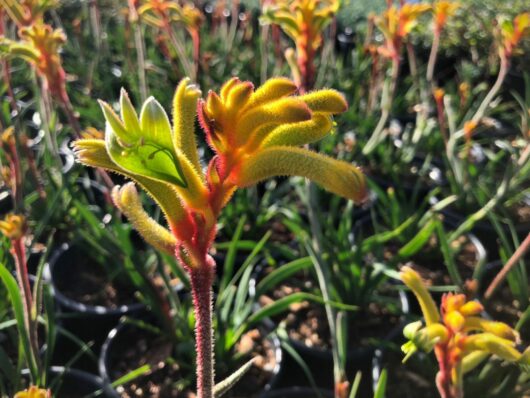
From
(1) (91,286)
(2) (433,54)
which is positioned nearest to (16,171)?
(1) (91,286)

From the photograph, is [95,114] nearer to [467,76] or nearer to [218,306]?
[218,306]

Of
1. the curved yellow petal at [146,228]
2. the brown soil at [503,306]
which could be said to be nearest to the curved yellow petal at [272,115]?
the curved yellow petal at [146,228]

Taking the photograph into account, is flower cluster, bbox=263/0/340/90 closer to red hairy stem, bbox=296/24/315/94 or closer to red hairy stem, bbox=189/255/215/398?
red hairy stem, bbox=296/24/315/94

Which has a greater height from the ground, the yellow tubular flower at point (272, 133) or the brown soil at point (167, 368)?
the yellow tubular flower at point (272, 133)

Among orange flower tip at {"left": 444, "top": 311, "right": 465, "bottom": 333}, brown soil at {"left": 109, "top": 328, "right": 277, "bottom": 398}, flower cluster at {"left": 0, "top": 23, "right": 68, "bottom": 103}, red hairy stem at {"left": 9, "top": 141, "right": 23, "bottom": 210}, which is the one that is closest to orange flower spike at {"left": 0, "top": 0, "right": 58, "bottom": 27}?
flower cluster at {"left": 0, "top": 23, "right": 68, "bottom": 103}

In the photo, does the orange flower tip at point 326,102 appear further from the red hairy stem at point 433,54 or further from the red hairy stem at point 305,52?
the red hairy stem at point 433,54

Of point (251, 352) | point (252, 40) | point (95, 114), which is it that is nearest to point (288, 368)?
point (251, 352)
